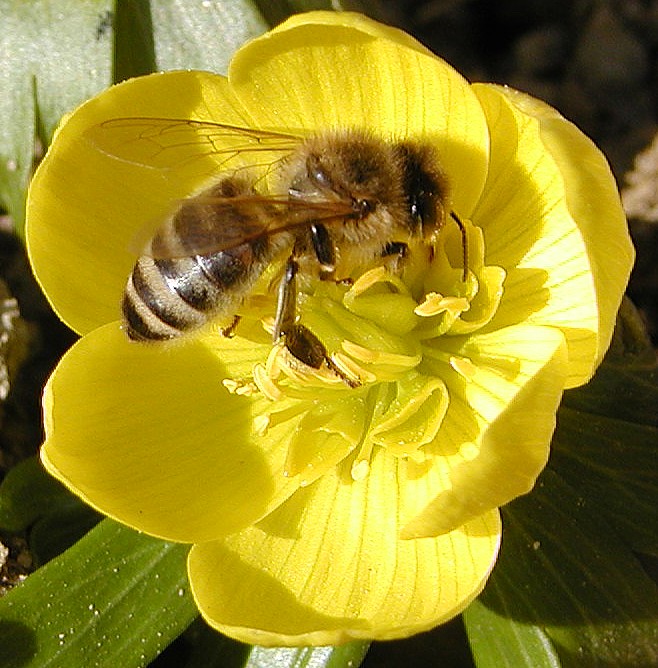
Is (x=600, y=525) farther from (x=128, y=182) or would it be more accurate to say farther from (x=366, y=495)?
(x=128, y=182)

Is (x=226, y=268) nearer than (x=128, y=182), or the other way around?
(x=226, y=268)

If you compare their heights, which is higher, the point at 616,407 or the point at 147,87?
the point at 147,87

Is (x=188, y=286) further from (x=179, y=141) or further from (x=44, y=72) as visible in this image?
(x=44, y=72)

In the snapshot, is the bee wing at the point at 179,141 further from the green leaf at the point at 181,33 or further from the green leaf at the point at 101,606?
the green leaf at the point at 101,606

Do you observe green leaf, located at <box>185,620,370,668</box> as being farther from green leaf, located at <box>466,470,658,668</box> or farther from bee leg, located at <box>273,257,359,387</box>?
bee leg, located at <box>273,257,359,387</box>

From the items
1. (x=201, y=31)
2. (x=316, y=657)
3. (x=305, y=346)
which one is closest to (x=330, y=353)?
(x=305, y=346)

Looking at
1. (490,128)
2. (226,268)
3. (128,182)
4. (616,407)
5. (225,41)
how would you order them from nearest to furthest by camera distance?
(226,268) → (490,128) → (128,182) → (616,407) → (225,41)

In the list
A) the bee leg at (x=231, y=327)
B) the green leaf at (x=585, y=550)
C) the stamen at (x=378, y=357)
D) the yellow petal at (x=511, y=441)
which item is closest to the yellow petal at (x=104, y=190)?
the bee leg at (x=231, y=327)

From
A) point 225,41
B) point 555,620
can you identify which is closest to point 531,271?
point 555,620
